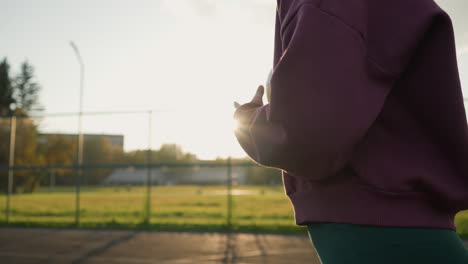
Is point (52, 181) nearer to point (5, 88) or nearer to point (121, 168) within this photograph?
point (121, 168)

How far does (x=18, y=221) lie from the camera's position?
991 centimetres

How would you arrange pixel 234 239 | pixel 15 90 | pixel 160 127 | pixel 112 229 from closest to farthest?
pixel 234 239, pixel 112 229, pixel 160 127, pixel 15 90

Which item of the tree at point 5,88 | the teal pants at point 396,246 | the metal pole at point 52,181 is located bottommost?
the metal pole at point 52,181

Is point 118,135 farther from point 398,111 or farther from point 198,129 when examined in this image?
point 398,111

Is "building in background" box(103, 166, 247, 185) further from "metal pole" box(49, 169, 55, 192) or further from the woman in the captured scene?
the woman

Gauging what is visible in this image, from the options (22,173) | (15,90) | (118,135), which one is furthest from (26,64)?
(118,135)

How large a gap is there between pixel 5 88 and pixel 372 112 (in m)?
66.7

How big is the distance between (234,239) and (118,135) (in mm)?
4301

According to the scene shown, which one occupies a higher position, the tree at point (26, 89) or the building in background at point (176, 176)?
the tree at point (26, 89)

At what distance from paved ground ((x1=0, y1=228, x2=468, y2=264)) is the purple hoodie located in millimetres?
4680

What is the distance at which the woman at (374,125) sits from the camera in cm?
78

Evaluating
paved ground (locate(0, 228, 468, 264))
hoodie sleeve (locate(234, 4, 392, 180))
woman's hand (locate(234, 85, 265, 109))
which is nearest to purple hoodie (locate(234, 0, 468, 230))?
hoodie sleeve (locate(234, 4, 392, 180))

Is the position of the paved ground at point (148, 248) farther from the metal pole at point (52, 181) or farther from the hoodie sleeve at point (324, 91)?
the metal pole at point (52, 181)

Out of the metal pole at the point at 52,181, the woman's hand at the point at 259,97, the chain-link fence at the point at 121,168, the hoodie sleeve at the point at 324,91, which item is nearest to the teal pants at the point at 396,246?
the hoodie sleeve at the point at 324,91
